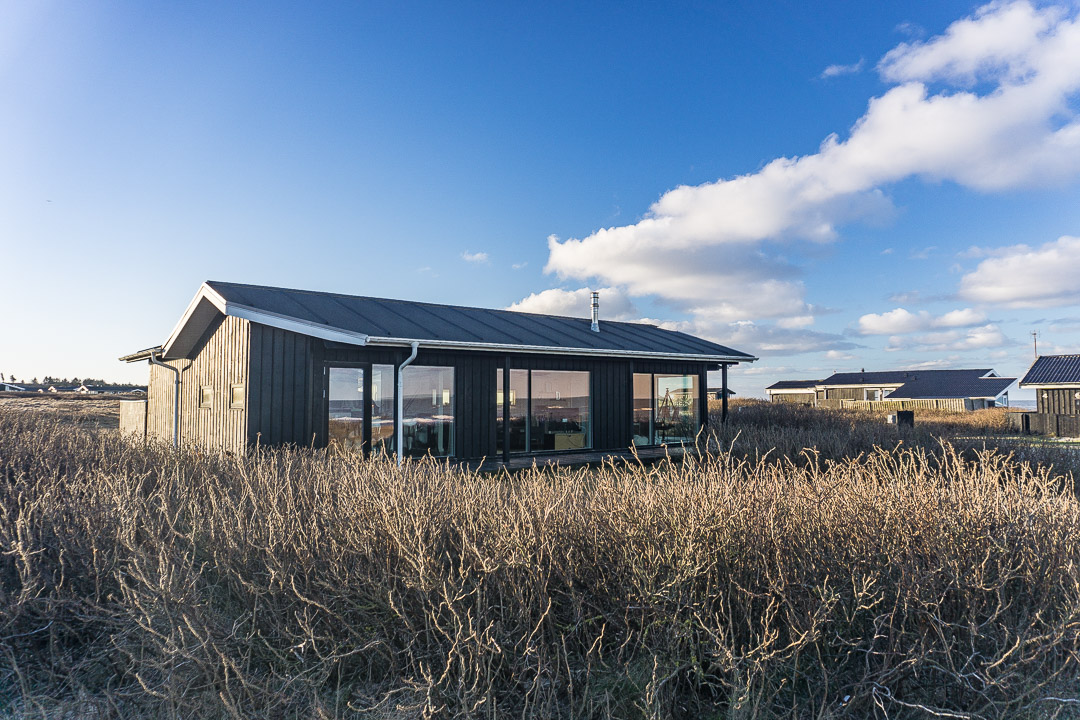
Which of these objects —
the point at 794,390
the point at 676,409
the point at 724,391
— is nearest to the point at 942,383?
the point at 794,390

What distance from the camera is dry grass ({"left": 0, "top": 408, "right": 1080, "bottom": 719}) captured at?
9.52 ft

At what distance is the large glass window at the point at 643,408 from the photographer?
13.9m

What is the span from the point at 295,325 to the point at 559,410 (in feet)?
18.0

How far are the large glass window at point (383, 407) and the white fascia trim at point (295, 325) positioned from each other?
1.26 meters

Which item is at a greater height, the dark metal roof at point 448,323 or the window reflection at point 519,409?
the dark metal roof at point 448,323

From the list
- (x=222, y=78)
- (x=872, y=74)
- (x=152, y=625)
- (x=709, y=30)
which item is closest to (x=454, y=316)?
(x=222, y=78)

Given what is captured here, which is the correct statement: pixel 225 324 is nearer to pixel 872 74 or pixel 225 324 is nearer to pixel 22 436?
pixel 22 436

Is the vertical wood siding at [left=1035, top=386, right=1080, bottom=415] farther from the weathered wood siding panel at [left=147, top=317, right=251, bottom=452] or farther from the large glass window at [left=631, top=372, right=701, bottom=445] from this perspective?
the weathered wood siding panel at [left=147, top=317, right=251, bottom=452]

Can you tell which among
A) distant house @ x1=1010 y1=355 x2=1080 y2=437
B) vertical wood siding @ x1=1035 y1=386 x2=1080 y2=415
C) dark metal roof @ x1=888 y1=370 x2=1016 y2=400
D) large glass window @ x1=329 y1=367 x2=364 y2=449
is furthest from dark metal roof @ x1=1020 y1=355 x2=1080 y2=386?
large glass window @ x1=329 y1=367 x2=364 y2=449

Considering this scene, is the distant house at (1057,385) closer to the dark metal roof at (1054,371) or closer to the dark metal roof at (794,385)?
the dark metal roof at (1054,371)

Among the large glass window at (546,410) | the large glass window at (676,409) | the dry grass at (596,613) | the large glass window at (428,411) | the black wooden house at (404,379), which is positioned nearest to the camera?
the dry grass at (596,613)

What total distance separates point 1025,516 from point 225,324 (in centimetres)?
1106

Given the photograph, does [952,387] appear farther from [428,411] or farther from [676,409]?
[428,411]

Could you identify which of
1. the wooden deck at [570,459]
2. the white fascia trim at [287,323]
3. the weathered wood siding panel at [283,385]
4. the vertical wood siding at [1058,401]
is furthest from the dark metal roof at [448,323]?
the vertical wood siding at [1058,401]
